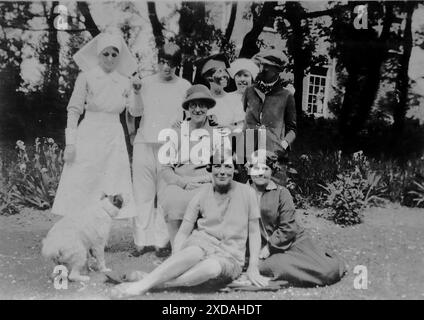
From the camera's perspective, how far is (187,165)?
475 centimetres

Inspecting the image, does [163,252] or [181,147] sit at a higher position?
[181,147]

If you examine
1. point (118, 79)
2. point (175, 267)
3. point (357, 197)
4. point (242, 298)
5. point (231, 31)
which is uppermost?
point (231, 31)

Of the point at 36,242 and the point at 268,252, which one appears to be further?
the point at 36,242

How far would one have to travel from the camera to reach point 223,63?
4.94m

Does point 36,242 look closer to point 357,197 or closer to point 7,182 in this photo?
point 7,182

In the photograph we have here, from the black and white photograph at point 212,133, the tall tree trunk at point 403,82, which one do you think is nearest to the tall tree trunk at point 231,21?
the black and white photograph at point 212,133

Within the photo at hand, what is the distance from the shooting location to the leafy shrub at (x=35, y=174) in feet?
16.3

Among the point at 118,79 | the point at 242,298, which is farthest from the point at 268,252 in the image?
the point at 118,79

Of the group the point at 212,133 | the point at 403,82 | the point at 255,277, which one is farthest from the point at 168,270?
the point at 403,82

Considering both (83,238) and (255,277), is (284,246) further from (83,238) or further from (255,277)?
(83,238)

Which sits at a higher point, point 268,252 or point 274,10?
point 274,10

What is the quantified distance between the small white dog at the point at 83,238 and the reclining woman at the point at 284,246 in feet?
4.43

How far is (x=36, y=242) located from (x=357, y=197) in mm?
3234

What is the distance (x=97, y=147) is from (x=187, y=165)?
36.4 inches
